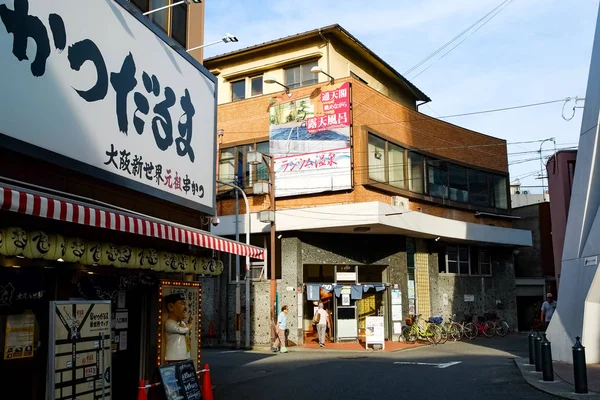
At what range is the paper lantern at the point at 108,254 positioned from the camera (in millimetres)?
8617

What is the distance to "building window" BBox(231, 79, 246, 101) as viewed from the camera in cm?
2898

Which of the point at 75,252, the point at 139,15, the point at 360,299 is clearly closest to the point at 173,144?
the point at 139,15

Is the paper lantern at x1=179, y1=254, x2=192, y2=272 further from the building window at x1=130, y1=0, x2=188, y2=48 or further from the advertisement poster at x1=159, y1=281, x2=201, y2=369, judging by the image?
the building window at x1=130, y1=0, x2=188, y2=48

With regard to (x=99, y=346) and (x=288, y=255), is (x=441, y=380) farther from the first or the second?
(x=288, y=255)

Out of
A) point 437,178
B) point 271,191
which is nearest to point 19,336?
point 271,191

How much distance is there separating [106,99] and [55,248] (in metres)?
2.61

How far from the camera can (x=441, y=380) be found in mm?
13414

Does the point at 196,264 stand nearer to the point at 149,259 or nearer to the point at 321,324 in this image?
the point at 149,259

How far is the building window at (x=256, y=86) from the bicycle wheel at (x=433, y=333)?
13.5m

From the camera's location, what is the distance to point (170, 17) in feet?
39.7

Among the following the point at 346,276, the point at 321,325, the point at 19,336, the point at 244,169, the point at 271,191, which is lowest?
the point at 321,325

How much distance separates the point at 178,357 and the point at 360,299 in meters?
16.4

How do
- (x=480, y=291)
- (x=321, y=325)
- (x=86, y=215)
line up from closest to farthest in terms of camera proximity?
(x=86, y=215) < (x=321, y=325) < (x=480, y=291)

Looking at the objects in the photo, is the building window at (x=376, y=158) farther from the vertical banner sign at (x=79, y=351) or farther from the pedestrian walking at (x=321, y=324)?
the vertical banner sign at (x=79, y=351)
